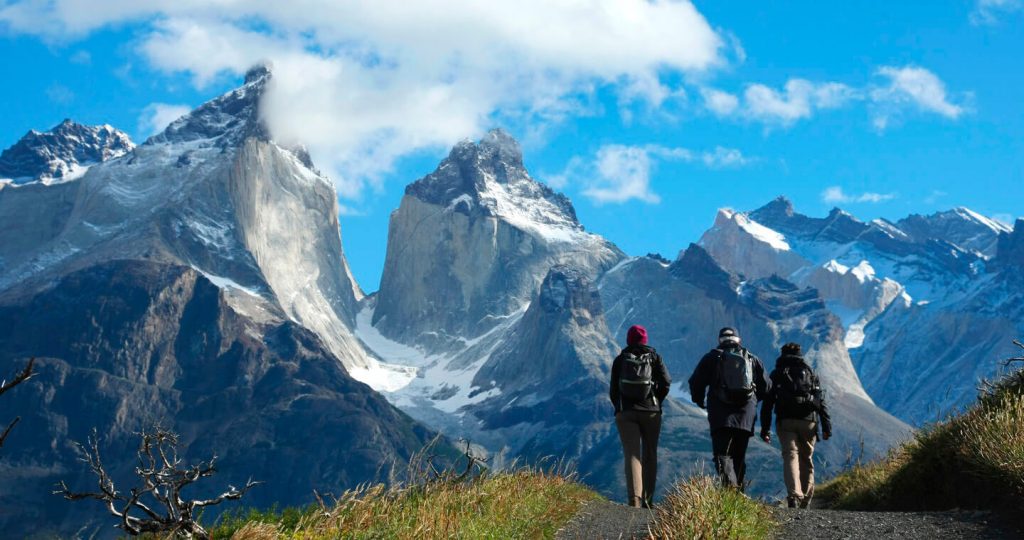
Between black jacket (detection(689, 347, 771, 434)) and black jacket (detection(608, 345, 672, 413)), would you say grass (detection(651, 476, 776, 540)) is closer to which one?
black jacket (detection(689, 347, 771, 434))

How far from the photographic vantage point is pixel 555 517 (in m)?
15.4

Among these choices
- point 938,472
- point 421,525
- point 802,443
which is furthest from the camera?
point 802,443

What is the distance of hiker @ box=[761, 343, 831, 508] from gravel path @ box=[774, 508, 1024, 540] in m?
4.48

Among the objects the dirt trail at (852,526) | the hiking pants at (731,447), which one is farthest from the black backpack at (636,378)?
the dirt trail at (852,526)

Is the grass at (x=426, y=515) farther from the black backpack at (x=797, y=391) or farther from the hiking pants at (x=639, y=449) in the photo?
the black backpack at (x=797, y=391)

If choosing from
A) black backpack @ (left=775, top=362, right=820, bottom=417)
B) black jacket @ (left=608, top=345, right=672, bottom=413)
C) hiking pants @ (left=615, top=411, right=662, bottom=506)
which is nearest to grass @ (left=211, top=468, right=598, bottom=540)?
hiking pants @ (left=615, top=411, right=662, bottom=506)

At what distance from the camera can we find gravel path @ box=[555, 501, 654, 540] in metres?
14.3

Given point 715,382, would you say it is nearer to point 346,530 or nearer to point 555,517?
point 555,517

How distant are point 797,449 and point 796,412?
2.29ft

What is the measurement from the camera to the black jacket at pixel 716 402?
18562mm

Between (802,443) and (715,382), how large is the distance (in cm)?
275

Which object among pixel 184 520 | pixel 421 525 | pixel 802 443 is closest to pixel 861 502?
pixel 802 443

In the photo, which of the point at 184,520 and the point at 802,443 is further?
the point at 802,443

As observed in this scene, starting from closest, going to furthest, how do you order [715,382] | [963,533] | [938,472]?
1. [963,533]
2. [938,472]
3. [715,382]
